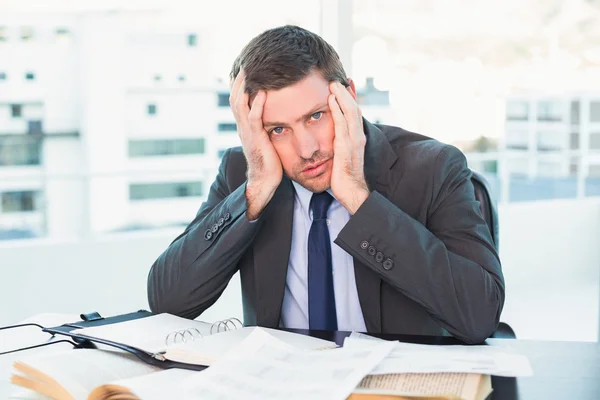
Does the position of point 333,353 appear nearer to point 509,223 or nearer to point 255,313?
point 255,313

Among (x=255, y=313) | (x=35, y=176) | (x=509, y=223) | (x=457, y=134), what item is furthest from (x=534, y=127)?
(x=255, y=313)

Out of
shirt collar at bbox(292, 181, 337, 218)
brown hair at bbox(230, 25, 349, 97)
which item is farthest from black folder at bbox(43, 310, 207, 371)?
brown hair at bbox(230, 25, 349, 97)

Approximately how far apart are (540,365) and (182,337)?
52 cm

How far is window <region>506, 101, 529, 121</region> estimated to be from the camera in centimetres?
628

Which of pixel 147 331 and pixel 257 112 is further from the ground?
pixel 257 112

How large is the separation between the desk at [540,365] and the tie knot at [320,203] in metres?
0.33

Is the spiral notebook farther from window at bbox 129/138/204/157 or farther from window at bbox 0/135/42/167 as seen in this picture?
window at bbox 129/138/204/157

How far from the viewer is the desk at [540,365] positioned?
1.01 m

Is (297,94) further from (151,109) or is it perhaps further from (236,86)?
(151,109)

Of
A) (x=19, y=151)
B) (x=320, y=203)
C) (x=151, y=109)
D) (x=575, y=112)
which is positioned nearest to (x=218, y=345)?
(x=320, y=203)

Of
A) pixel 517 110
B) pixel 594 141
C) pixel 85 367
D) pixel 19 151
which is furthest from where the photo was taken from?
pixel 19 151

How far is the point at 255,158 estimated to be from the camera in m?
1.54

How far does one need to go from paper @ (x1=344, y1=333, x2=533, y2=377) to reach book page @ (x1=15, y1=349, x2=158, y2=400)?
298mm

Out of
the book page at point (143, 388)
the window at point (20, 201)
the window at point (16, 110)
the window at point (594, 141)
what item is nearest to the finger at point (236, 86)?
the book page at point (143, 388)
